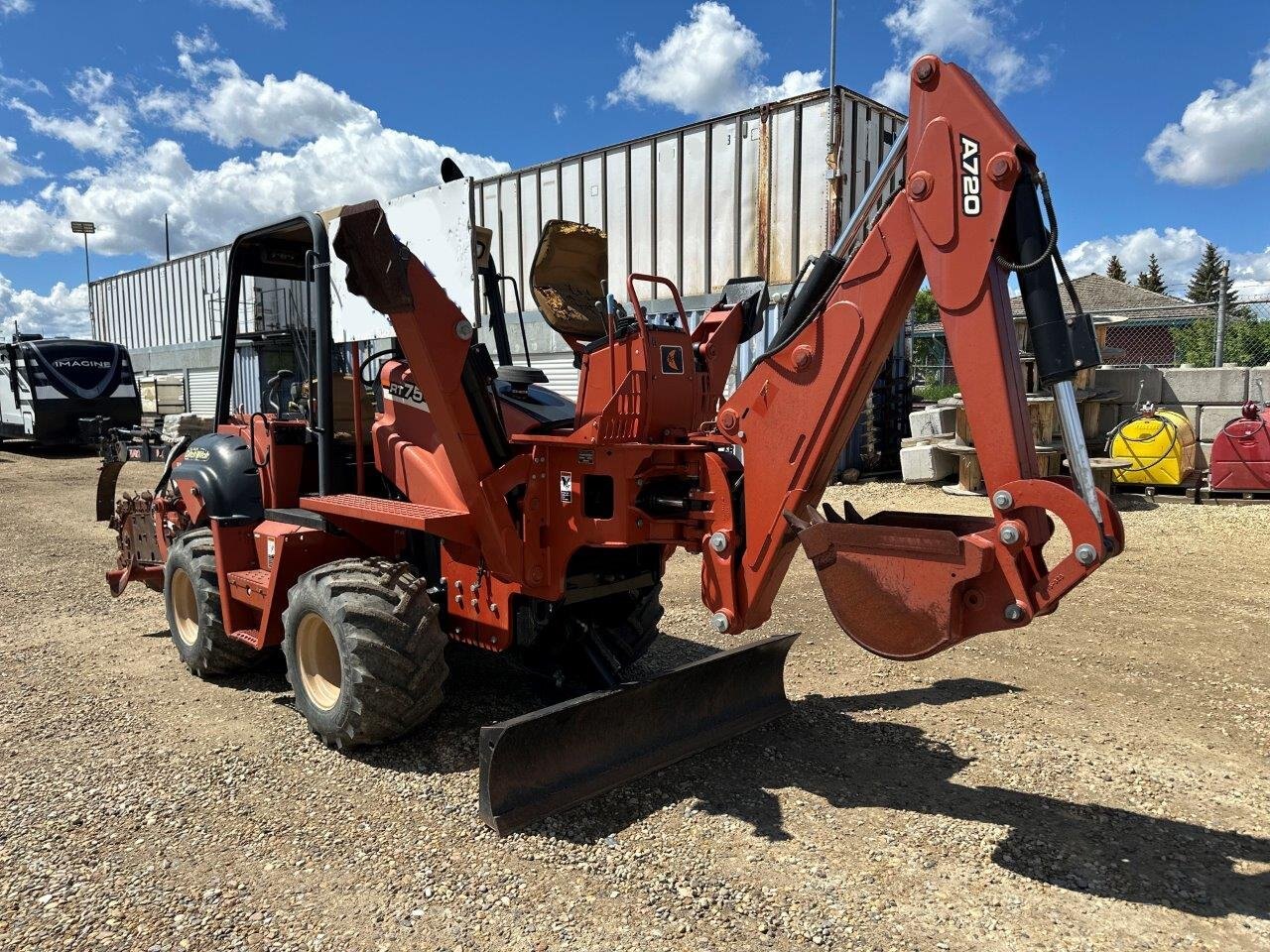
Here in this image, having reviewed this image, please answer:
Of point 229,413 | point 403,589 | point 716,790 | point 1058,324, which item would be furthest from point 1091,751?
point 229,413

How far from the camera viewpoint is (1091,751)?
420 cm

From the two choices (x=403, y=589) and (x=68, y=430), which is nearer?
(x=403, y=589)

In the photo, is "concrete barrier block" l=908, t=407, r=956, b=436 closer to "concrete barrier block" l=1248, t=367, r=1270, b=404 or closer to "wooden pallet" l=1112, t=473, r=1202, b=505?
"wooden pallet" l=1112, t=473, r=1202, b=505

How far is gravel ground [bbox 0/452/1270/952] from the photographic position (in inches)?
114

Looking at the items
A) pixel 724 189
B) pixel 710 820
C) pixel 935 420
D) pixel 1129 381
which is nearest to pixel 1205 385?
pixel 1129 381

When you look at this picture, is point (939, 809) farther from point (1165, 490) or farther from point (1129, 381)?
point (1129, 381)

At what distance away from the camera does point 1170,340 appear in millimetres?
18281

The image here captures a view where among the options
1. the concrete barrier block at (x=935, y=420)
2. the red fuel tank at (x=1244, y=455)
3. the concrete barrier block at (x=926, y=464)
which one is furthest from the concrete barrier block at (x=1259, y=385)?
the concrete barrier block at (x=926, y=464)

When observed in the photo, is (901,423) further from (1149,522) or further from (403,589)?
(403,589)

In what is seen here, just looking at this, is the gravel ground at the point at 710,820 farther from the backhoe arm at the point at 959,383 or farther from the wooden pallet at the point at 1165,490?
the wooden pallet at the point at 1165,490

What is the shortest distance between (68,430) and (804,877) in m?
21.0

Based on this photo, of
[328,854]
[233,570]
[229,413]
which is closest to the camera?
[328,854]

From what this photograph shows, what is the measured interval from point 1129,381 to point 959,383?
11.3 m

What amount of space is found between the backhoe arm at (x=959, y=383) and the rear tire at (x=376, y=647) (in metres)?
1.70
